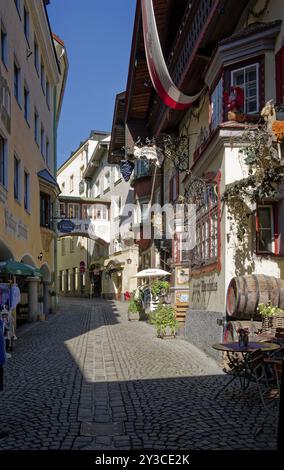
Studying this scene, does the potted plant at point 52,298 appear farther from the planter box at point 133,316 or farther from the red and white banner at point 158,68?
the red and white banner at point 158,68

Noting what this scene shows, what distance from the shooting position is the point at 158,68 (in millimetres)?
13195

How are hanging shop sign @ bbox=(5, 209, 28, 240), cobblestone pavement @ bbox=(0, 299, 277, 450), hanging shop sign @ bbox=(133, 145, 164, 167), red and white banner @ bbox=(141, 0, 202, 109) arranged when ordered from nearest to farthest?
cobblestone pavement @ bbox=(0, 299, 277, 450)
red and white banner @ bbox=(141, 0, 202, 109)
hanging shop sign @ bbox=(5, 209, 28, 240)
hanging shop sign @ bbox=(133, 145, 164, 167)

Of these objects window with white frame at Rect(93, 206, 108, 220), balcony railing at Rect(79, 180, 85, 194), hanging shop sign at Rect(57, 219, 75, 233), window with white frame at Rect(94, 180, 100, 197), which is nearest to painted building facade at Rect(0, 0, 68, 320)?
hanging shop sign at Rect(57, 219, 75, 233)

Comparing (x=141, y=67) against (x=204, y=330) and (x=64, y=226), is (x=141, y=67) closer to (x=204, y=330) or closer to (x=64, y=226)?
(x=64, y=226)

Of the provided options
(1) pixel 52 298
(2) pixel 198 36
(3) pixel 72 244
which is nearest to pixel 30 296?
(1) pixel 52 298

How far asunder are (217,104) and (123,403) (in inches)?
283

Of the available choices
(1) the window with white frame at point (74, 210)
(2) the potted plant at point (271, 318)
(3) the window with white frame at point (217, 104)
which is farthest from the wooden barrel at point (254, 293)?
(1) the window with white frame at point (74, 210)

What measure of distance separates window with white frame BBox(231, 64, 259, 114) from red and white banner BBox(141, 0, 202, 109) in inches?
92.0

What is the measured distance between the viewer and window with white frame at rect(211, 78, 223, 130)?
37.5 ft

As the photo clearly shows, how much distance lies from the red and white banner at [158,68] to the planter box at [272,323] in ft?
22.4

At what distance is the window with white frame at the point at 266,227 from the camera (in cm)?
1043

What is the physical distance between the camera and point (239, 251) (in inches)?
405

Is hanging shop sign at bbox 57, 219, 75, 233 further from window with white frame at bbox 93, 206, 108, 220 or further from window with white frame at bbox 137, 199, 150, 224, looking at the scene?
window with white frame at bbox 93, 206, 108, 220
